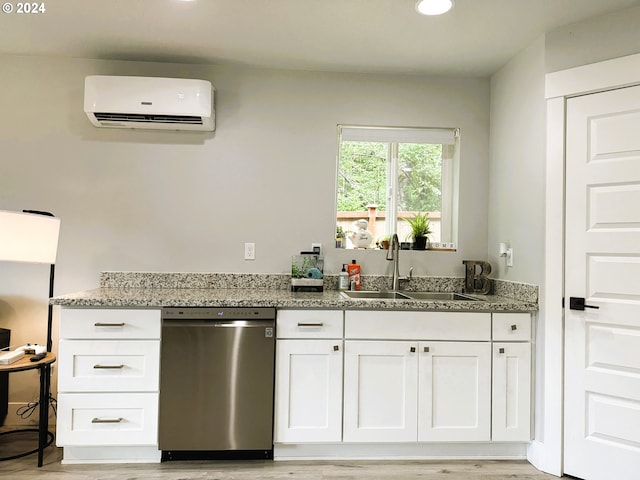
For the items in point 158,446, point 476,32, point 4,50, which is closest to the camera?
point 158,446

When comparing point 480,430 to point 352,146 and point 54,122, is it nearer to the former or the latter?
point 352,146

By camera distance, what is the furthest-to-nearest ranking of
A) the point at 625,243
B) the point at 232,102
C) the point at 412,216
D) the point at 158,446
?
the point at 412,216
the point at 232,102
the point at 158,446
the point at 625,243

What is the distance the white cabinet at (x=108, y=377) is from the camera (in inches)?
83.0

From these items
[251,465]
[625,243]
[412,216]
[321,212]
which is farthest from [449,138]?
[251,465]

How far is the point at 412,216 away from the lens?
298cm

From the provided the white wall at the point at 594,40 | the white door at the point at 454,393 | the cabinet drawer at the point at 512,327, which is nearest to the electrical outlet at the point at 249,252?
the white door at the point at 454,393

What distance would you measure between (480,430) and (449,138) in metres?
1.84

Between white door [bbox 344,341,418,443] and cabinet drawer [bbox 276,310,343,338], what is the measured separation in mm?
121

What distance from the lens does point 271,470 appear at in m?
2.15

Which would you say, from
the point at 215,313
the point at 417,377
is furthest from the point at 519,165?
the point at 215,313

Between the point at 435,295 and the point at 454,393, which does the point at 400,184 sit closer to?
the point at 435,295

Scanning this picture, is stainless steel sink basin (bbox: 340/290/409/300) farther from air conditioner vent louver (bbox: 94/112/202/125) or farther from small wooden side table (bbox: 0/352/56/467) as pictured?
small wooden side table (bbox: 0/352/56/467)

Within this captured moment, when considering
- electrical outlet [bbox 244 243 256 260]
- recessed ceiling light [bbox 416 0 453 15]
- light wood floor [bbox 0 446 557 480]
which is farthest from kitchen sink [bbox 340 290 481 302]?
recessed ceiling light [bbox 416 0 453 15]

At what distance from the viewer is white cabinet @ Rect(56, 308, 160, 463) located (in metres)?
2.11
